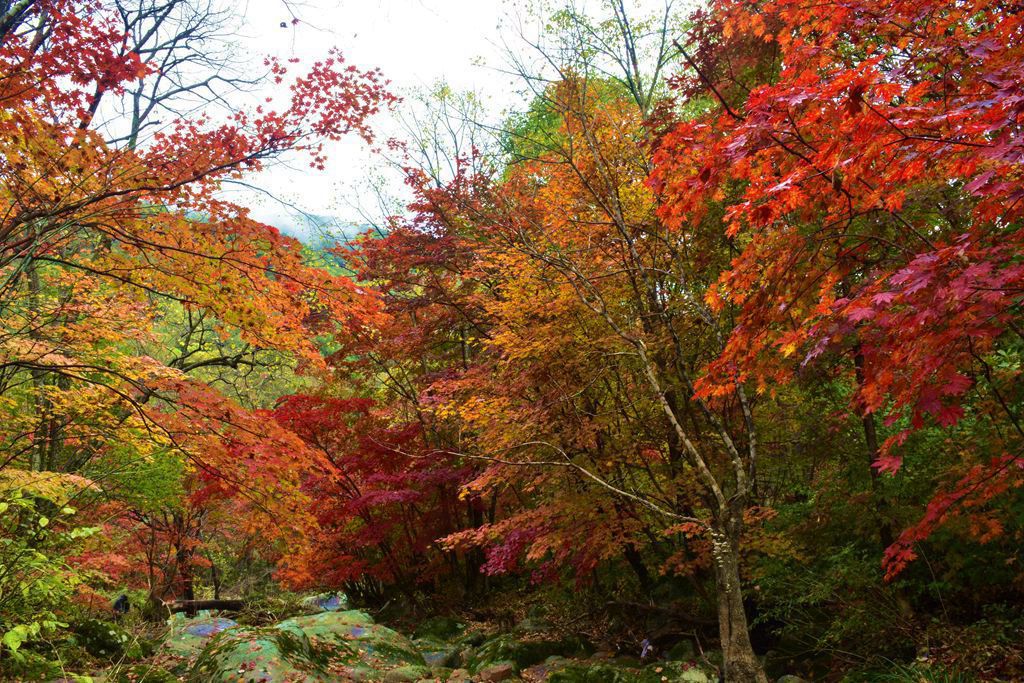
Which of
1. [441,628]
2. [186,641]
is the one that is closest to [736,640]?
[186,641]

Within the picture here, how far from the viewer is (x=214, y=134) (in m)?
5.21

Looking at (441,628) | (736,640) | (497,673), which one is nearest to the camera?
(736,640)

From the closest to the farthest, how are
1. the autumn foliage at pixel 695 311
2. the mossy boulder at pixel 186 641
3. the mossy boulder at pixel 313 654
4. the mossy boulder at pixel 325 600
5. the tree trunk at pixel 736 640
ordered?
the autumn foliage at pixel 695 311 < the tree trunk at pixel 736 640 < the mossy boulder at pixel 313 654 < the mossy boulder at pixel 186 641 < the mossy boulder at pixel 325 600

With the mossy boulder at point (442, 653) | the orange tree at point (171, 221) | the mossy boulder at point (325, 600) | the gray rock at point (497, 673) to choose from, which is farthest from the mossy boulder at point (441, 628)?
the mossy boulder at point (325, 600)

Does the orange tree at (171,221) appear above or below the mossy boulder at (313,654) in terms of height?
above

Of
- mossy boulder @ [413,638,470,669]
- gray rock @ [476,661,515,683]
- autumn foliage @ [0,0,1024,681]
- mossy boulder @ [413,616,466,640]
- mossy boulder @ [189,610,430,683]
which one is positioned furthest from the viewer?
mossy boulder @ [413,616,466,640]

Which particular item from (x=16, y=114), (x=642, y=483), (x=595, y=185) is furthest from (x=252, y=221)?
(x=642, y=483)

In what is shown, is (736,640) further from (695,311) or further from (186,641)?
(186,641)

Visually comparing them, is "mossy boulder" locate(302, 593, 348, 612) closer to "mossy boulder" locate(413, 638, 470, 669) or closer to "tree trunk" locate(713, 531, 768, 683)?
"mossy boulder" locate(413, 638, 470, 669)

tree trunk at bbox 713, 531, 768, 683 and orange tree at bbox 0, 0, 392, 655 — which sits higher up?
orange tree at bbox 0, 0, 392, 655

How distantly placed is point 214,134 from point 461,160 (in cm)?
809

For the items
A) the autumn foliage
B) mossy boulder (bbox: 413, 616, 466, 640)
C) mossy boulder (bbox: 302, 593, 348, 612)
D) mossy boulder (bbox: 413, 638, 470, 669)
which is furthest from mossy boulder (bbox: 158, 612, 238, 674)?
mossy boulder (bbox: 302, 593, 348, 612)

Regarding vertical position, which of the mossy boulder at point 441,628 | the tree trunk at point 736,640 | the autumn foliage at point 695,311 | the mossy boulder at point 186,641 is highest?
the autumn foliage at point 695,311

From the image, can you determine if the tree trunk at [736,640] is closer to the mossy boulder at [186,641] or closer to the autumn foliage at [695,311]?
the autumn foliage at [695,311]
